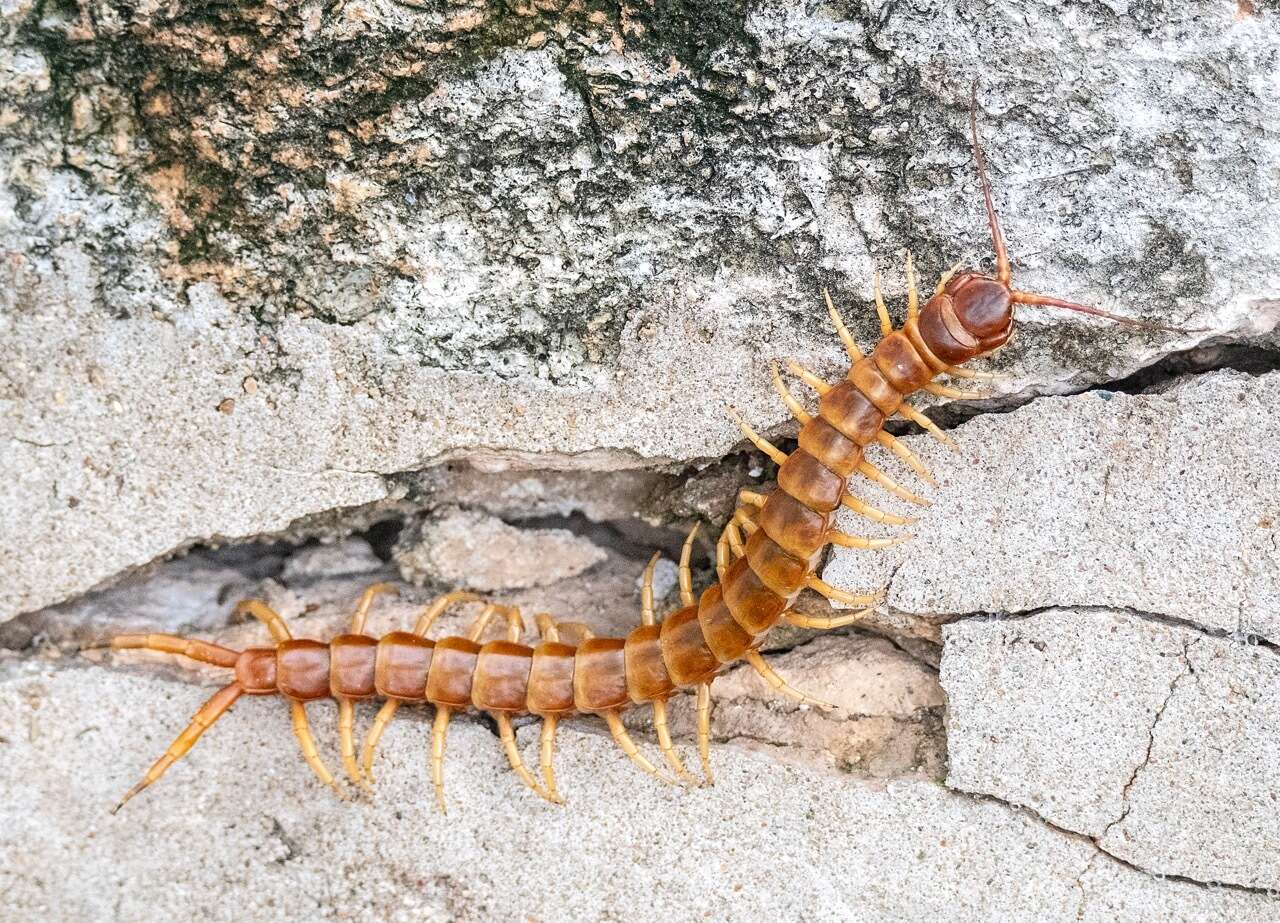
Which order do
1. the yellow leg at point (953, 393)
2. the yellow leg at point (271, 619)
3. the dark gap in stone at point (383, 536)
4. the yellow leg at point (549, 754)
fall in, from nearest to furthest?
the yellow leg at point (953, 393) → the yellow leg at point (549, 754) → the yellow leg at point (271, 619) → the dark gap in stone at point (383, 536)

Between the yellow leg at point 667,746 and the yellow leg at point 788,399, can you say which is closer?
the yellow leg at point 788,399

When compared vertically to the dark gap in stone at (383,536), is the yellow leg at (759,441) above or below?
above

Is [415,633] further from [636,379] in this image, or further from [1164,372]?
[1164,372]

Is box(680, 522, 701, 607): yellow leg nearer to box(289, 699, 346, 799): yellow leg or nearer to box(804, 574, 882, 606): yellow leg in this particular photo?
box(804, 574, 882, 606): yellow leg

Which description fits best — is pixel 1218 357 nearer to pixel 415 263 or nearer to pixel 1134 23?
pixel 1134 23

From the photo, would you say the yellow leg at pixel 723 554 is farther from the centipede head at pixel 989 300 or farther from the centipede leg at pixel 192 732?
the centipede leg at pixel 192 732

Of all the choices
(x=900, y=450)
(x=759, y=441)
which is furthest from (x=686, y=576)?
(x=900, y=450)

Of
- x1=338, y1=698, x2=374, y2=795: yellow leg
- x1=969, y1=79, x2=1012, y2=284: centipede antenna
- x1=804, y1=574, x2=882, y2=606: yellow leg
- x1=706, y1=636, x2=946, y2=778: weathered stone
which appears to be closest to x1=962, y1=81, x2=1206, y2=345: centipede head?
x1=969, y1=79, x2=1012, y2=284: centipede antenna

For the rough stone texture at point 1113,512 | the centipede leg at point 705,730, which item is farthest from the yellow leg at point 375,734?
the rough stone texture at point 1113,512

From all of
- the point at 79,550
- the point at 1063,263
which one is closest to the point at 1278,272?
the point at 1063,263
